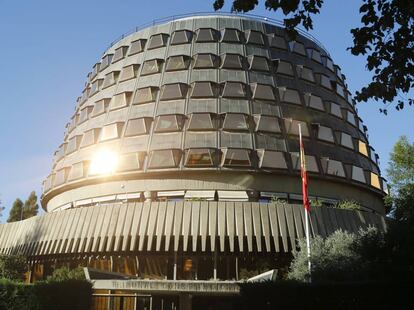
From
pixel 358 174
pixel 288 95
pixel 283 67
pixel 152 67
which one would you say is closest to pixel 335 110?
pixel 288 95

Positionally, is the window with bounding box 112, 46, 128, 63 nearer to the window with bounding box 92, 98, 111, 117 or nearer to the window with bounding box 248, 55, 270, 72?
the window with bounding box 92, 98, 111, 117

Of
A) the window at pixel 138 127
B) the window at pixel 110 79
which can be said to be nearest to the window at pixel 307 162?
the window at pixel 138 127

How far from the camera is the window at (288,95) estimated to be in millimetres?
45562

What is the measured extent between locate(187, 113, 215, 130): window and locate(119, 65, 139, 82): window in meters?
10.5

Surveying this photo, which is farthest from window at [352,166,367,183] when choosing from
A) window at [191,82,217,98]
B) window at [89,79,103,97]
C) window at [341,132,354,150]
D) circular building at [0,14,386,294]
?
window at [89,79,103,97]

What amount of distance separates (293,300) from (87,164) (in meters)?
30.4

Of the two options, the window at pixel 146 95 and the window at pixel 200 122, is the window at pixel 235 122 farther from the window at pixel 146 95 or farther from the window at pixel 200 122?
the window at pixel 146 95

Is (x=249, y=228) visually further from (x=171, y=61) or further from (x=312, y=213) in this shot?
(x=171, y=61)

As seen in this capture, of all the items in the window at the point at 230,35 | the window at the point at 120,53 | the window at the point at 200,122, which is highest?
the window at the point at 120,53

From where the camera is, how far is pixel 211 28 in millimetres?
49906

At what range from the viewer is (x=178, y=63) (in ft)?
154

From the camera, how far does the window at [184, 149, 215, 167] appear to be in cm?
3947

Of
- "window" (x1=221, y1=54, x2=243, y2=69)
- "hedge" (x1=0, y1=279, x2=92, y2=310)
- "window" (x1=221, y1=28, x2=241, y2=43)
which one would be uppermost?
"window" (x1=221, y1=28, x2=241, y2=43)

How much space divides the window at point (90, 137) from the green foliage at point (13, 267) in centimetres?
1321
